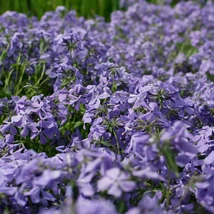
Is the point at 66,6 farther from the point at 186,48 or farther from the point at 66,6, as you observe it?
the point at 186,48

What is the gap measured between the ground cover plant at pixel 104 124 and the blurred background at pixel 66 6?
0.83 metres

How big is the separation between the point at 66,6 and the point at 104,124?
3014 millimetres

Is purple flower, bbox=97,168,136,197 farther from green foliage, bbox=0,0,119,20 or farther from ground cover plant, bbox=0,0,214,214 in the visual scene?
green foliage, bbox=0,0,119,20

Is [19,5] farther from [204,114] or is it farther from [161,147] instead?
[161,147]

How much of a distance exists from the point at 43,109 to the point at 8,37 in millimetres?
1042

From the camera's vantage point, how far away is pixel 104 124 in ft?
6.46

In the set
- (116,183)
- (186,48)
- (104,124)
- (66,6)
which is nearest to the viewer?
(116,183)

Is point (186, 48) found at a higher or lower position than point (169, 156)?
lower

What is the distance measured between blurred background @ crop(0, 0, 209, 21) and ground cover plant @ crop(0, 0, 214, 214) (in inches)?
32.5

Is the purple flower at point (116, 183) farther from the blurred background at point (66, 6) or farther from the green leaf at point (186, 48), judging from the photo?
the blurred background at point (66, 6)

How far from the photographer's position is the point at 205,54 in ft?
11.2

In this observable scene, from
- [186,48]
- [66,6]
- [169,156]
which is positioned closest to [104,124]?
[169,156]

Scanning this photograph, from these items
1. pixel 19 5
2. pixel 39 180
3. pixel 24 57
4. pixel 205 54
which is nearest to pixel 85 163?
pixel 39 180

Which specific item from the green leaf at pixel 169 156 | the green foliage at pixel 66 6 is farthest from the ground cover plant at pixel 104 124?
the green foliage at pixel 66 6
